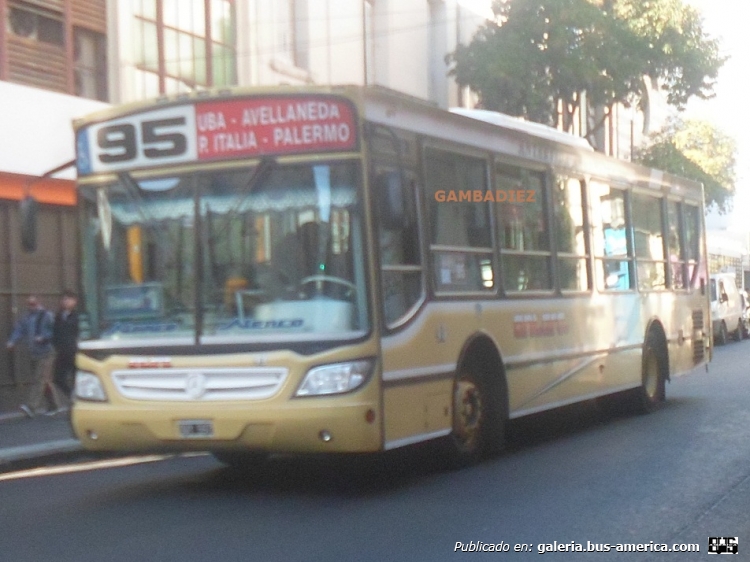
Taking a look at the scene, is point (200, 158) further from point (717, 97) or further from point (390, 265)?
point (717, 97)

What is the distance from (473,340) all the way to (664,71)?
68.0ft

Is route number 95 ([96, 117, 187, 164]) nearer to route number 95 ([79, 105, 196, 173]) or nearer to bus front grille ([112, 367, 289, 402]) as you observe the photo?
route number 95 ([79, 105, 196, 173])

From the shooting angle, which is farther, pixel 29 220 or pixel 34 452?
pixel 34 452

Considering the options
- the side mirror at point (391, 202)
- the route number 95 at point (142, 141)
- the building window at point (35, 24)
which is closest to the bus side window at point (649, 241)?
the side mirror at point (391, 202)

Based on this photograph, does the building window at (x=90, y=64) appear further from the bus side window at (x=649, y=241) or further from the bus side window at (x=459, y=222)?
the bus side window at (x=459, y=222)

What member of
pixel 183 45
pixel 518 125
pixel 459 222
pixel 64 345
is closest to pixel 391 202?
Answer: pixel 459 222

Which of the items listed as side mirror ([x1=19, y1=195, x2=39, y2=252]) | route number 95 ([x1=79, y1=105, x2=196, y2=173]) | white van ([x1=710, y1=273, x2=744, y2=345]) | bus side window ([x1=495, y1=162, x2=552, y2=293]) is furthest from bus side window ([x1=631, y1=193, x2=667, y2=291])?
white van ([x1=710, y1=273, x2=744, y2=345])

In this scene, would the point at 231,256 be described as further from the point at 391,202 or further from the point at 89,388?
the point at 89,388

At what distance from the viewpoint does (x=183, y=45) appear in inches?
816

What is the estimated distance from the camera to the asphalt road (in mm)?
7234

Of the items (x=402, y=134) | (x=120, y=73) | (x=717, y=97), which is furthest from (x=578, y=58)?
(x=402, y=134)

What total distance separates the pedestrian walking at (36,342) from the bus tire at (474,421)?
7605 millimetres

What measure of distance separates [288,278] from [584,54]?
20.6 meters

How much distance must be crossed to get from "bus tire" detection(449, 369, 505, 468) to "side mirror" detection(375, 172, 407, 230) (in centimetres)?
180
